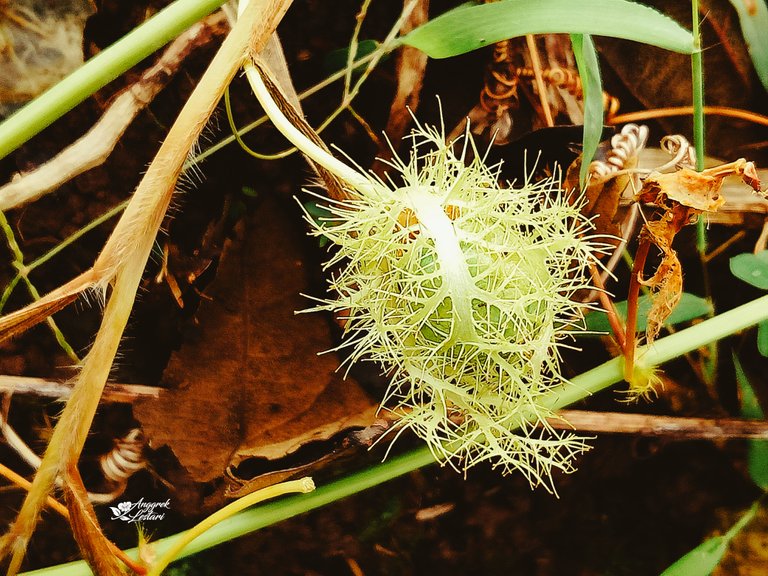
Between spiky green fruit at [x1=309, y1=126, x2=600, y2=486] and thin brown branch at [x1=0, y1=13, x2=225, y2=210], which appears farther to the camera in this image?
thin brown branch at [x1=0, y1=13, x2=225, y2=210]

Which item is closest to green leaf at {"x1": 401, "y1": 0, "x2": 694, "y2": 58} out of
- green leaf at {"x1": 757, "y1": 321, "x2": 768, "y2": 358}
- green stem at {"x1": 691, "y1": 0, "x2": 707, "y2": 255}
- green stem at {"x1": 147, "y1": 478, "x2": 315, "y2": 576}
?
green stem at {"x1": 691, "y1": 0, "x2": 707, "y2": 255}

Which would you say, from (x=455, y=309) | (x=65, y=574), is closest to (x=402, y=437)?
→ (x=455, y=309)

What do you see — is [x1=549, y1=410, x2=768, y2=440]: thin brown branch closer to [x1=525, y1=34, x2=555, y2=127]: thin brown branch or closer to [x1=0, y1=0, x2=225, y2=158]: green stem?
[x1=525, y1=34, x2=555, y2=127]: thin brown branch

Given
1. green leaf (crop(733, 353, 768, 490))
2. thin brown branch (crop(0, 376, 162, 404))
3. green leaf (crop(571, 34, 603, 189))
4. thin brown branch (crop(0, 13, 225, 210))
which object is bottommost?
green leaf (crop(733, 353, 768, 490))

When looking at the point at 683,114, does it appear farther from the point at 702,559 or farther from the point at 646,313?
the point at 702,559

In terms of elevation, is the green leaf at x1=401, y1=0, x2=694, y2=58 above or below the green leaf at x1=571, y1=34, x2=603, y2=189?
above

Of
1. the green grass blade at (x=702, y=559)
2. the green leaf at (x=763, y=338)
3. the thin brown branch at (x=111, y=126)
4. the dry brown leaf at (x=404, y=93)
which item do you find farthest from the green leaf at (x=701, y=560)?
the thin brown branch at (x=111, y=126)

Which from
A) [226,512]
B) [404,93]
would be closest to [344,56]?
[404,93]
